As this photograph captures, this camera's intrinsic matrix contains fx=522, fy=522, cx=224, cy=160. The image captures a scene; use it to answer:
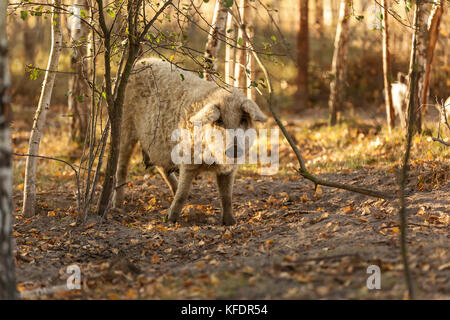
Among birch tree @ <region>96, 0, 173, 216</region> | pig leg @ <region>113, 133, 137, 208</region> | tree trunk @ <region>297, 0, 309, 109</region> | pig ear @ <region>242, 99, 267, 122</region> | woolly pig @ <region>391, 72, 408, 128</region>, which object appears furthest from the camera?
tree trunk @ <region>297, 0, 309, 109</region>

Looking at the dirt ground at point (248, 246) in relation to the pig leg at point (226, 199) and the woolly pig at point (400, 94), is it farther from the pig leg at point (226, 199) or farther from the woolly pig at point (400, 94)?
the woolly pig at point (400, 94)

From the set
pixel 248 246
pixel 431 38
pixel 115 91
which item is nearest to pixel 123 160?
pixel 115 91

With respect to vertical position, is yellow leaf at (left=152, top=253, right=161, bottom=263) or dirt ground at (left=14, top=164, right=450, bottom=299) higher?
dirt ground at (left=14, top=164, right=450, bottom=299)

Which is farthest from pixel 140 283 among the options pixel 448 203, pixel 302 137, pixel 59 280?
pixel 302 137

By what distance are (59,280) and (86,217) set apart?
1.85m

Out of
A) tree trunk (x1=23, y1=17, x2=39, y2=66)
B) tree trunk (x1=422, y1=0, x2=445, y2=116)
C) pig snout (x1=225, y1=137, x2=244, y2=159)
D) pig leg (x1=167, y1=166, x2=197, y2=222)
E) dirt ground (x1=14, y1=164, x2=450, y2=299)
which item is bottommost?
dirt ground (x1=14, y1=164, x2=450, y2=299)

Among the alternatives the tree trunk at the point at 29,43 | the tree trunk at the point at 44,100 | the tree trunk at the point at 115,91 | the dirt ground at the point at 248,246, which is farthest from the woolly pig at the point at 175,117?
the tree trunk at the point at 29,43

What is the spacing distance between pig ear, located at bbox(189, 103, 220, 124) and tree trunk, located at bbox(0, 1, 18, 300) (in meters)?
3.27

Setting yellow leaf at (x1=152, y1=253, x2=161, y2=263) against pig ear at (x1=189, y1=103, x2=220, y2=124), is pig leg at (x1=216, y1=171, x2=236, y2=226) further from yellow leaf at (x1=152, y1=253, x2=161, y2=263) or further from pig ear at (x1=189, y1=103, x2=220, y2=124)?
yellow leaf at (x1=152, y1=253, x2=161, y2=263)

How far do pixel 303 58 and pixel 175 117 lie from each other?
35.6 ft

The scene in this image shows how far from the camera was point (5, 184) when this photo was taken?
12.4 feet

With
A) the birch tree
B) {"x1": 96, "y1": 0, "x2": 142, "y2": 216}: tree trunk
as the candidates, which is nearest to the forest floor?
{"x1": 96, "y1": 0, "x2": 142, "y2": 216}: tree trunk

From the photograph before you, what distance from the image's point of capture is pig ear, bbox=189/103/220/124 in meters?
6.84
